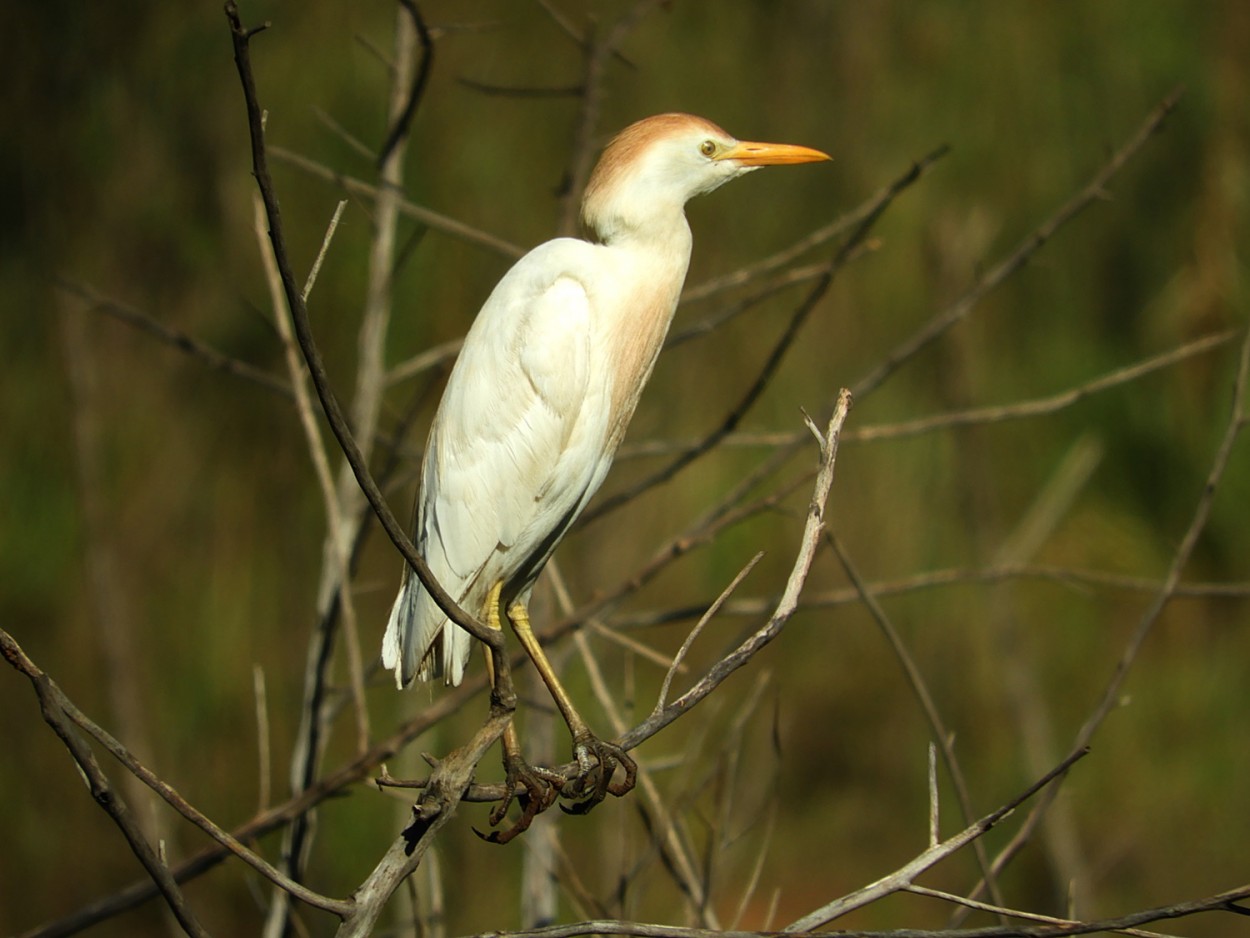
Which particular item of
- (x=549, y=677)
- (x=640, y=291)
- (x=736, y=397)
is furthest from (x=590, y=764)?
(x=736, y=397)

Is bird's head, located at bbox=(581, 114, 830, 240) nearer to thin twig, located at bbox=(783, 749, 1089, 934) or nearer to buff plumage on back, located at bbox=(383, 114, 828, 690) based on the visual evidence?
buff plumage on back, located at bbox=(383, 114, 828, 690)

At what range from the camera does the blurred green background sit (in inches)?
134

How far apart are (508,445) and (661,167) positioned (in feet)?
1.55

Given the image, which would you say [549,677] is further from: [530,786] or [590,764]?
[530,786]

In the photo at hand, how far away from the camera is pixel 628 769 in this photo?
5.74ft

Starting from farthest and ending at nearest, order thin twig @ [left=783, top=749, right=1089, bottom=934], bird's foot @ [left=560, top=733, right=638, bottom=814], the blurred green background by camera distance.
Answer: the blurred green background < bird's foot @ [left=560, top=733, right=638, bottom=814] < thin twig @ [left=783, top=749, right=1089, bottom=934]

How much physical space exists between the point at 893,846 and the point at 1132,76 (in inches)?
114

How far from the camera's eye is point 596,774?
178cm

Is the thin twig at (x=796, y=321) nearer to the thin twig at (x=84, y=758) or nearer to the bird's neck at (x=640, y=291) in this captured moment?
the bird's neck at (x=640, y=291)

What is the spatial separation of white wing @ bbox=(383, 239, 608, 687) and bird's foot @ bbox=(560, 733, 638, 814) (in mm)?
244

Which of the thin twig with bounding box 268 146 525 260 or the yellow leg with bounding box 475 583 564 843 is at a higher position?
the thin twig with bounding box 268 146 525 260

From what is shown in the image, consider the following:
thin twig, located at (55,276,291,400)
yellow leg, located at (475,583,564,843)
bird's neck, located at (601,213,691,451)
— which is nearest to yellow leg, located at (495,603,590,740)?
yellow leg, located at (475,583,564,843)

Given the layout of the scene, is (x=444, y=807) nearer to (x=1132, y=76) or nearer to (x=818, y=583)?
(x=818, y=583)

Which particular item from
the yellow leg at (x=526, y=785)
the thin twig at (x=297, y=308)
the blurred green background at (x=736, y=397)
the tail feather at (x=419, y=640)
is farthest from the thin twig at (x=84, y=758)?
the blurred green background at (x=736, y=397)
